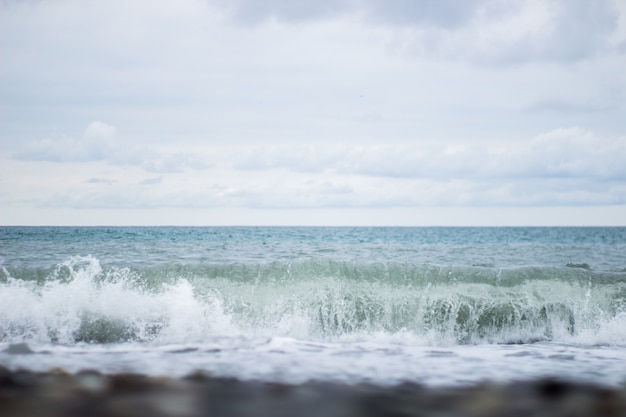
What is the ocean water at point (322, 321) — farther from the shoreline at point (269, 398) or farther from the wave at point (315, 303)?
the shoreline at point (269, 398)

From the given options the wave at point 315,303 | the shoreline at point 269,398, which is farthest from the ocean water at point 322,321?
the shoreline at point 269,398

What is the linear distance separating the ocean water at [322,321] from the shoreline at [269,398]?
573mm

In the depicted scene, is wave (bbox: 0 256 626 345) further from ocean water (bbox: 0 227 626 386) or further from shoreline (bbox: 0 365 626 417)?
shoreline (bbox: 0 365 626 417)

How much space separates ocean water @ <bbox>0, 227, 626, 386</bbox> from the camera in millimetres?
5980

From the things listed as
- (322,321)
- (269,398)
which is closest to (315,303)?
(322,321)

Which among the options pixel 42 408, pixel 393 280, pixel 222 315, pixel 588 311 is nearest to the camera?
pixel 42 408

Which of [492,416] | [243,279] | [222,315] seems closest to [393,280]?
[243,279]

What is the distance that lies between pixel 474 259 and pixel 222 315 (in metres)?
15.7

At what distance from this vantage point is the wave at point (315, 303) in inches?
388

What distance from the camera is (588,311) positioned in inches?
446

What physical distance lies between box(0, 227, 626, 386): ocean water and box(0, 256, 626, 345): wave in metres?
0.03

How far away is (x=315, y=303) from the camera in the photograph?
1109 centimetres

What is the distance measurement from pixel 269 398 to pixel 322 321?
21.8 ft

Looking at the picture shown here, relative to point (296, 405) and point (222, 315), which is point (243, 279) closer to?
point (222, 315)
